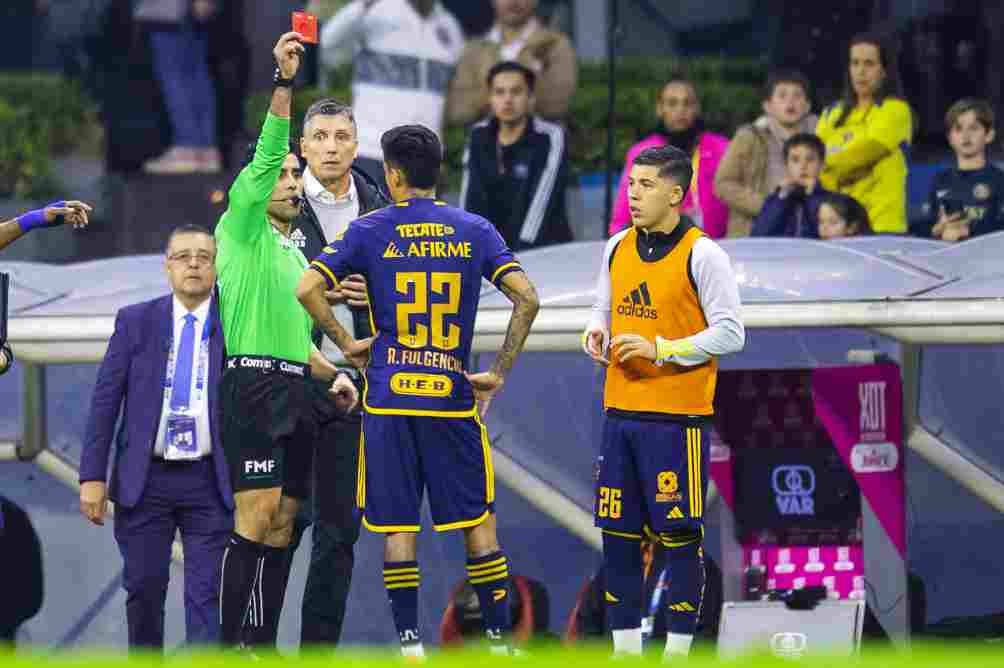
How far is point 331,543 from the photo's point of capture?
9438 mm

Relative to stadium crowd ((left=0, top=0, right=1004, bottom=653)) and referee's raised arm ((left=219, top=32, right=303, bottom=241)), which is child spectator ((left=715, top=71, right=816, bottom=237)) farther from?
referee's raised arm ((left=219, top=32, right=303, bottom=241))

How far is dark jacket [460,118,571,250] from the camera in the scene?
1177 centimetres

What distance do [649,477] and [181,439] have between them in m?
1.86

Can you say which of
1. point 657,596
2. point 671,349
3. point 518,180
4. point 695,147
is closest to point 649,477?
point 671,349

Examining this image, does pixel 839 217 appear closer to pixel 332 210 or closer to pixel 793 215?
→ pixel 793 215

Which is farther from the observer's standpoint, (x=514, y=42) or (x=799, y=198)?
(x=514, y=42)

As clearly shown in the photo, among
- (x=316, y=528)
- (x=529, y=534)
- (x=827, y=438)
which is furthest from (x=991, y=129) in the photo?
(x=316, y=528)

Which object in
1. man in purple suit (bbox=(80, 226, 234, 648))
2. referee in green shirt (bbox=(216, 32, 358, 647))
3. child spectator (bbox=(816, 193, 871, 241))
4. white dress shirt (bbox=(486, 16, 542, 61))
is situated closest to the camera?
referee in green shirt (bbox=(216, 32, 358, 647))

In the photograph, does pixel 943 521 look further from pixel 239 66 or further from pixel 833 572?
pixel 239 66

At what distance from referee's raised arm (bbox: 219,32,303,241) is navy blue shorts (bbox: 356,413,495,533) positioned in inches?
35.5

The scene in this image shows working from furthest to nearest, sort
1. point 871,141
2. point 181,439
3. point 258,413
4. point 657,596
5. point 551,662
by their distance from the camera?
point 871,141, point 657,596, point 181,439, point 258,413, point 551,662

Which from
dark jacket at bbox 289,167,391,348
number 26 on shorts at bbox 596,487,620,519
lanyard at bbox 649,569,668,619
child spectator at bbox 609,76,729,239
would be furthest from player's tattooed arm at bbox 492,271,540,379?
child spectator at bbox 609,76,729,239

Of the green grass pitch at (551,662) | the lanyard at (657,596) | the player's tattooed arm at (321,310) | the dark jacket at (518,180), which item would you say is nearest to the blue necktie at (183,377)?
the player's tattooed arm at (321,310)

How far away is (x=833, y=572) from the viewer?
33.8ft
